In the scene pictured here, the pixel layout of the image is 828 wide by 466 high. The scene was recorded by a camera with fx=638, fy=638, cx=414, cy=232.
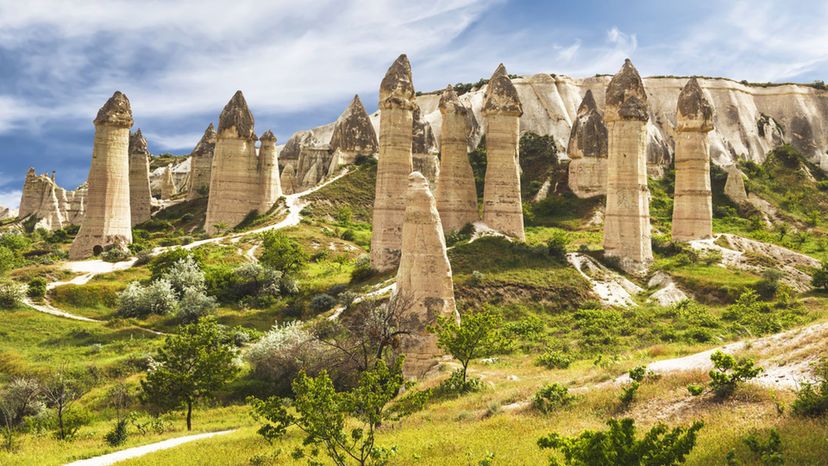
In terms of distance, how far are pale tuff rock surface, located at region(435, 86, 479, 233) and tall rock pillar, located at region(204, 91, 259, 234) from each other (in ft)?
65.3

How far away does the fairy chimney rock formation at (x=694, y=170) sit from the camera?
39531 mm

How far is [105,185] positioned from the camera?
4025 cm

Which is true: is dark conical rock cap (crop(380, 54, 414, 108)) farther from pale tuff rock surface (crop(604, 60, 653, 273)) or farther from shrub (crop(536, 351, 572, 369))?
shrub (crop(536, 351, 572, 369))

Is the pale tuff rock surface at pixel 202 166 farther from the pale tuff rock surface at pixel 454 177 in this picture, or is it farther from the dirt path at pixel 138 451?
the dirt path at pixel 138 451

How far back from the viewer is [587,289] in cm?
3231

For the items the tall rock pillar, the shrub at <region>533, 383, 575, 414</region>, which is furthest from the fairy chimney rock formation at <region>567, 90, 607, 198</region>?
the shrub at <region>533, 383, 575, 414</region>

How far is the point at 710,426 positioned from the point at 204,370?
14717mm

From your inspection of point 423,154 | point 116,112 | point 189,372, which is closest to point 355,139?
point 423,154

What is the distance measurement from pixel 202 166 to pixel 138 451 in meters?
53.6

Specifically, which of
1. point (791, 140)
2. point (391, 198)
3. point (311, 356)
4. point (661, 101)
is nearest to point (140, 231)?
point (391, 198)

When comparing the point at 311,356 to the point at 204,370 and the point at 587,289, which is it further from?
the point at 587,289

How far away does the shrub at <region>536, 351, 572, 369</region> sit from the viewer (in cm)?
2069

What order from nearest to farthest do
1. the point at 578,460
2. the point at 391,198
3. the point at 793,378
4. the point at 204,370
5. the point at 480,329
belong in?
the point at 578,460, the point at 793,378, the point at 480,329, the point at 204,370, the point at 391,198

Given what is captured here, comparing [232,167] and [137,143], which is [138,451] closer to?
[232,167]
